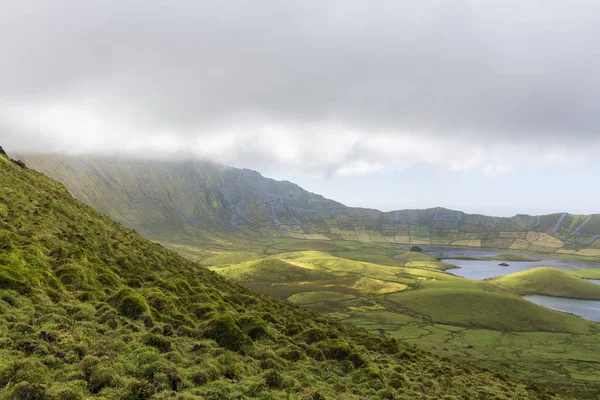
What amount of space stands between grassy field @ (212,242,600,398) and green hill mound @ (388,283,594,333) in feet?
0.98

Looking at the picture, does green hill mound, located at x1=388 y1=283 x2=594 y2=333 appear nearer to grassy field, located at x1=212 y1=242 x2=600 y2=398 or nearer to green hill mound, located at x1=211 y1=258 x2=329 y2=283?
grassy field, located at x1=212 y1=242 x2=600 y2=398

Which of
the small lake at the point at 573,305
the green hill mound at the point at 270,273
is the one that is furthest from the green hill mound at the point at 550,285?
the green hill mound at the point at 270,273

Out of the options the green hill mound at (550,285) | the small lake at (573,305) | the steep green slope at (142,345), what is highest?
the steep green slope at (142,345)

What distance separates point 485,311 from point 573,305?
214 feet

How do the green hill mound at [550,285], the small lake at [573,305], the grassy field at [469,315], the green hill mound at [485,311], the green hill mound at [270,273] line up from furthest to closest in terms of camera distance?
the green hill mound at [550,285] < the green hill mound at [270,273] < the small lake at [573,305] < the green hill mound at [485,311] < the grassy field at [469,315]

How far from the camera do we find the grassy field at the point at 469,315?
6575 cm

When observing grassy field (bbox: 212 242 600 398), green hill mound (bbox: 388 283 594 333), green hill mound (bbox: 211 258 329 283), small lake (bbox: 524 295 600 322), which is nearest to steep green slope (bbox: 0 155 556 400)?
grassy field (bbox: 212 242 600 398)

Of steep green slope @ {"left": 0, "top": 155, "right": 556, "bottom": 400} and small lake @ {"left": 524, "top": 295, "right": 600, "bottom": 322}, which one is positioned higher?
steep green slope @ {"left": 0, "top": 155, "right": 556, "bottom": 400}

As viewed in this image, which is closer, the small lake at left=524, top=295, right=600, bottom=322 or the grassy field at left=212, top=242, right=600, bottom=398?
the grassy field at left=212, top=242, right=600, bottom=398

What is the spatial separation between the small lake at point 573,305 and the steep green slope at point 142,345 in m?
115

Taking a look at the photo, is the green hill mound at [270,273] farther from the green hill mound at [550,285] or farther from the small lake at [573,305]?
the small lake at [573,305]

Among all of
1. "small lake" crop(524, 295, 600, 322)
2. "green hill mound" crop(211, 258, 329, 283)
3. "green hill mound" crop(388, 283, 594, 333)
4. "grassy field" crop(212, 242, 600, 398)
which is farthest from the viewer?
"green hill mound" crop(211, 258, 329, 283)

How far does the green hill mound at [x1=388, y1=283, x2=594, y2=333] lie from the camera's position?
9506 cm

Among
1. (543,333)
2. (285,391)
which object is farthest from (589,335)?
(285,391)
